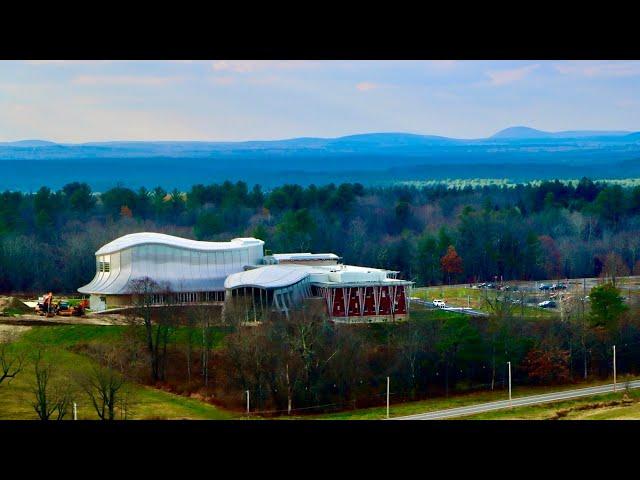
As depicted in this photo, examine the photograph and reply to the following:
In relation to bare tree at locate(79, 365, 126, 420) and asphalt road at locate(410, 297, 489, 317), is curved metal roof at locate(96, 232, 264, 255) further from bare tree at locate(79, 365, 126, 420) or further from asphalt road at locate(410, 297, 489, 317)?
bare tree at locate(79, 365, 126, 420)

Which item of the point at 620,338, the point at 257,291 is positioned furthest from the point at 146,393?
the point at 620,338

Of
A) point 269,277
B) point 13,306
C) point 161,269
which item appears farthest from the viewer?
point 161,269

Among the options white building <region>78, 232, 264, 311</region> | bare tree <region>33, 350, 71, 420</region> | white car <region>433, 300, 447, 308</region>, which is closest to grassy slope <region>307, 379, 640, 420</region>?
bare tree <region>33, 350, 71, 420</region>

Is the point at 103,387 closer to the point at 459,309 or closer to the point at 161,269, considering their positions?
the point at 161,269

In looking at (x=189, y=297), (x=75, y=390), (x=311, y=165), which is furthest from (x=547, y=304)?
(x=311, y=165)

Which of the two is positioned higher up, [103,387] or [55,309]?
[103,387]

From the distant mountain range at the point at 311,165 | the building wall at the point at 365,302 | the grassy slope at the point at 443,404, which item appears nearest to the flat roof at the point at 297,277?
the building wall at the point at 365,302

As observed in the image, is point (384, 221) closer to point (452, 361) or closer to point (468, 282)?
point (468, 282)
